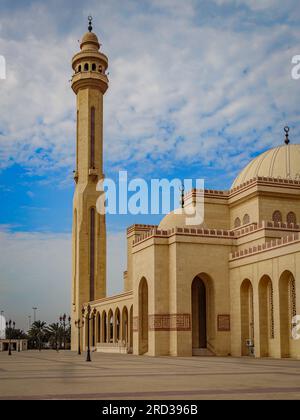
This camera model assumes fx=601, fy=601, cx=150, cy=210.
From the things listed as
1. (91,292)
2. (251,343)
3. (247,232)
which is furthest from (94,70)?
(251,343)

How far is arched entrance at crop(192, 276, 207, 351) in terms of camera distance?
33031mm

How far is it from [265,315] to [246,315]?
7.42ft

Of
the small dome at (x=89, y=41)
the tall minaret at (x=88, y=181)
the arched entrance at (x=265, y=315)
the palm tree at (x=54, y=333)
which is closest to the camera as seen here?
the arched entrance at (x=265, y=315)

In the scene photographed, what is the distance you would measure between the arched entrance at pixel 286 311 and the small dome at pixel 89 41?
3368 centimetres

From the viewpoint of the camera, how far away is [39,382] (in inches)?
508

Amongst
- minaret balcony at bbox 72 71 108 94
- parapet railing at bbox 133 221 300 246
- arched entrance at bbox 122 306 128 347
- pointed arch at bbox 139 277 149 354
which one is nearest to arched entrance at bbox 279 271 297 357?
parapet railing at bbox 133 221 300 246

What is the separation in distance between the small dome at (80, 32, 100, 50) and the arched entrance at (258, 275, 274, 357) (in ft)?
106

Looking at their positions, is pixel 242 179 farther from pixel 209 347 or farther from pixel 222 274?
pixel 209 347

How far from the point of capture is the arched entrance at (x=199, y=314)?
3303cm

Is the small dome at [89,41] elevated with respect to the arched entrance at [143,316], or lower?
elevated

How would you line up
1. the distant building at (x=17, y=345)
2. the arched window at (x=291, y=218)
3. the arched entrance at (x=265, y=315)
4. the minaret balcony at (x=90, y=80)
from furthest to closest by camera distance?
the distant building at (x=17, y=345), the minaret balcony at (x=90, y=80), the arched window at (x=291, y=218), the arched entrance at (x=265, y=315)

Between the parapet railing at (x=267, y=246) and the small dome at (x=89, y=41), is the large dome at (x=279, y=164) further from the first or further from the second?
the small dome at (x=89, y=41)

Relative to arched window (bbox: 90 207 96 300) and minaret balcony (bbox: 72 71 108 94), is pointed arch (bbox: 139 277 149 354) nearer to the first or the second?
arched window (bbox: 90 207 96 300)

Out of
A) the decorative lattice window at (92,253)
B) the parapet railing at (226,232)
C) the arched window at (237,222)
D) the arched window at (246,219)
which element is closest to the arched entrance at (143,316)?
the parapet railing at (226,232)
